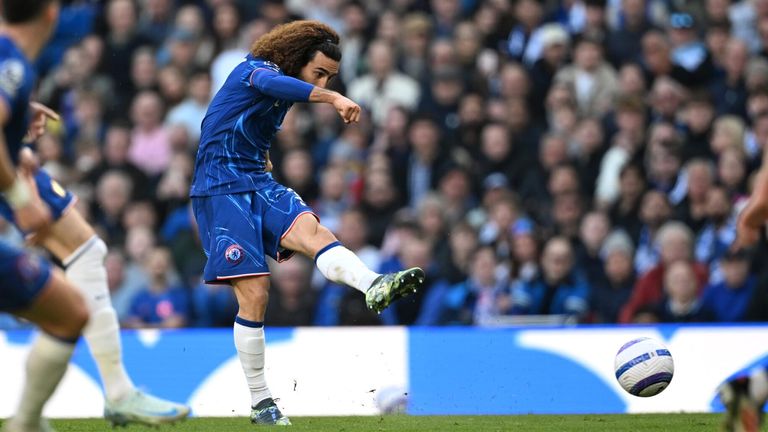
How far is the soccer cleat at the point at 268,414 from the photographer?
812 cm

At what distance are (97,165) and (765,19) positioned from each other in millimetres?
7070

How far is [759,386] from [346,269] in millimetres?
2880

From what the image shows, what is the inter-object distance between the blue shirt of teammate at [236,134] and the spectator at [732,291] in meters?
4.86

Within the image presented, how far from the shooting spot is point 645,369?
8164mm

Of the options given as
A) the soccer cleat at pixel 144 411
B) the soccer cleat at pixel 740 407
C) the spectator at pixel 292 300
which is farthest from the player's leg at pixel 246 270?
the spectator at pixel 292 300

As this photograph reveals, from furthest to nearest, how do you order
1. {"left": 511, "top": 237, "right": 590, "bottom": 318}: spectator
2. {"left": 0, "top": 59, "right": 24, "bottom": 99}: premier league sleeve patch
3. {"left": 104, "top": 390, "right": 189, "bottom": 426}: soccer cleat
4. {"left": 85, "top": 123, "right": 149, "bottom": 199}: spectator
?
{"left": 85, "top": 123, "right": 149, "bottom": 199}: spectator
{"left": 511, "top": 237, "right": 590, "bottom": 318}: spectator
{"left": 104, "top": 390, "right": 189, "bottom": 426}: soccer cleat
{"left": 0, "top": 59, "right": 24, "bottom": 99}: premier league sleeve patch

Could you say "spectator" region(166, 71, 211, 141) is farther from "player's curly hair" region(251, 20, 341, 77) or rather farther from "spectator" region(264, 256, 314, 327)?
"player's curly hair" region(251, 20, 341, 77)

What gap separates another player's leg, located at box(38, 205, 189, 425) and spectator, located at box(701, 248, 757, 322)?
619 cm

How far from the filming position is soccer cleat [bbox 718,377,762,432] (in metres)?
5.57

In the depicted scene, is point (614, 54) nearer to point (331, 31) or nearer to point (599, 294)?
point (599, 294)

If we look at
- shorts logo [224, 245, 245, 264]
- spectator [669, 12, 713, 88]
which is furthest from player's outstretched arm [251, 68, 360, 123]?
spectator [669, 12, 713, 88]

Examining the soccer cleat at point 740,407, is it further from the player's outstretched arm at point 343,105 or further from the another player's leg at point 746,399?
the player's outstretched arm at point 343,105

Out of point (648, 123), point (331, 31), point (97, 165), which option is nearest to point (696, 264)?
point (648, 123)

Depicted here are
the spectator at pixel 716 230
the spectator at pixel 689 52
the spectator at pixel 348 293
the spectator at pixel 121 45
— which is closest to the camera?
the spectator at pixel 716 230
